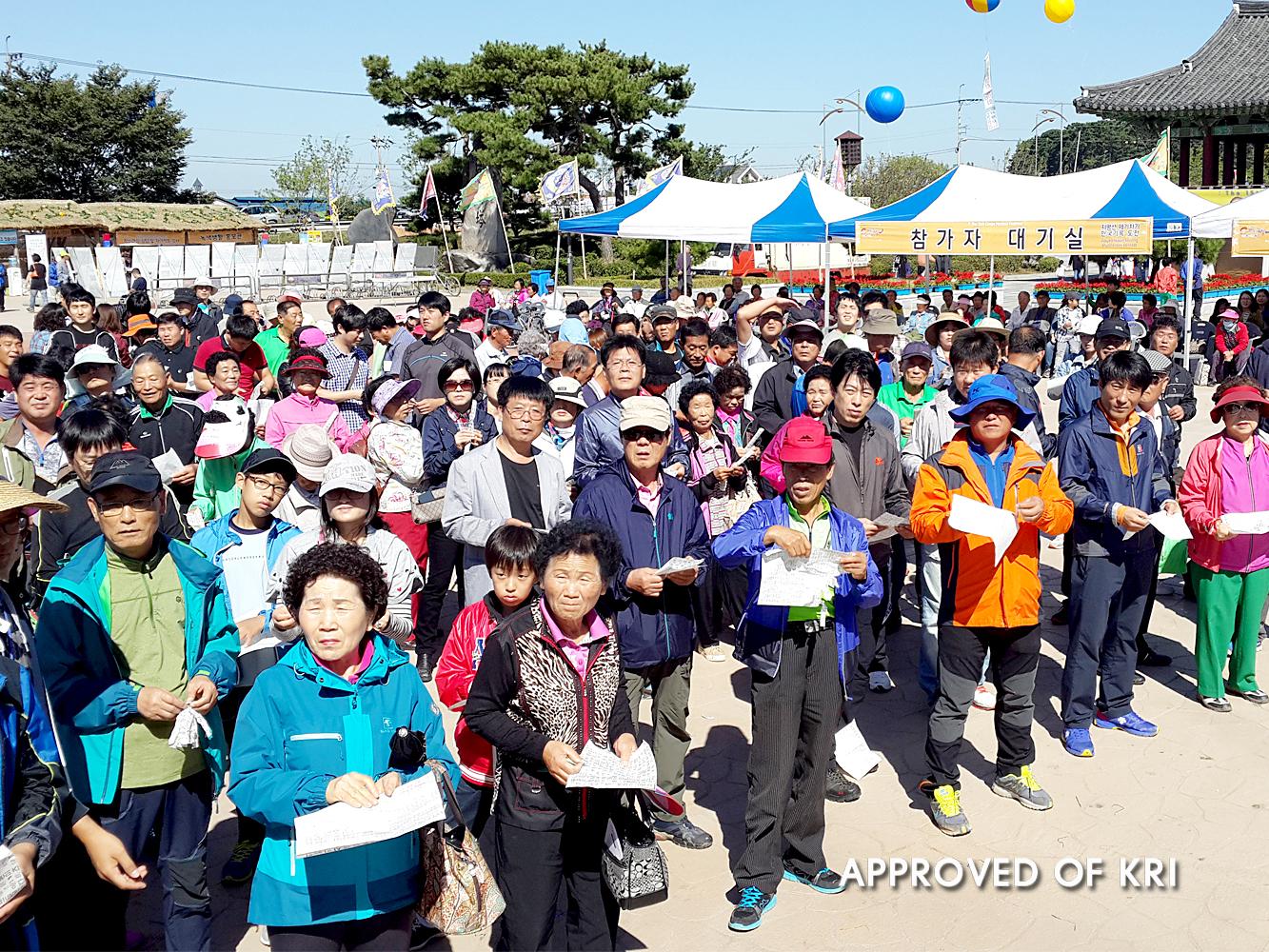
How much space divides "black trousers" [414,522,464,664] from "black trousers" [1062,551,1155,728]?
3.58 metres

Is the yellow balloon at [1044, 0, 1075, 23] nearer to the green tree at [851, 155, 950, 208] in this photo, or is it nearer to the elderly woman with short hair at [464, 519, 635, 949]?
the elderly woman with short hair at [464, 519, 635, 949]

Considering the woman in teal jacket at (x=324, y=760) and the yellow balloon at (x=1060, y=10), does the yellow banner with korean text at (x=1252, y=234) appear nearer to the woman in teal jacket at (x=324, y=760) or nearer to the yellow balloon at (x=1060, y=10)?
the yellow balloon at (x=1060, y=10)

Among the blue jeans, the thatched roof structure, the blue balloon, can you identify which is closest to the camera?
the blue jeans

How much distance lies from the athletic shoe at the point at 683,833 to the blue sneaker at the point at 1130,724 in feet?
8.03

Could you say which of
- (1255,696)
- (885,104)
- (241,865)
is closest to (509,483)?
(241,865)

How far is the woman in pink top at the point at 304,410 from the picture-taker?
20.2 ft

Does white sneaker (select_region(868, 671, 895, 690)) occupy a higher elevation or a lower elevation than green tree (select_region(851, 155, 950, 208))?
lower

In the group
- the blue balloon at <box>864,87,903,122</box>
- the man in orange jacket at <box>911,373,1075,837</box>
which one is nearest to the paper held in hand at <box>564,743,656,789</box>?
the man in orange jacket at <box>911,373,1075,837</box>

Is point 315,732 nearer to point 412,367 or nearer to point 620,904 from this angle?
point 620,904

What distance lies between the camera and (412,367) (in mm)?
8250

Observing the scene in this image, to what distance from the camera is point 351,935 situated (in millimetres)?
2830

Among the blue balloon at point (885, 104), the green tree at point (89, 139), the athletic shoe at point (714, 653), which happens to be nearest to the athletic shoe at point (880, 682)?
the athletic shoe at point (714, 653)

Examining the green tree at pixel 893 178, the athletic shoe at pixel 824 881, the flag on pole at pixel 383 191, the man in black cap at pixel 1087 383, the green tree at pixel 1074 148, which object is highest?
the green tree at pixel 1074 148

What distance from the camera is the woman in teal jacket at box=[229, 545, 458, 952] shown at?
2.73 metres
